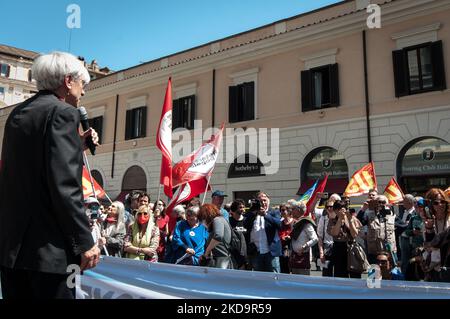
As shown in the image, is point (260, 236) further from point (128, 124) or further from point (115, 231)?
point (128, 124)

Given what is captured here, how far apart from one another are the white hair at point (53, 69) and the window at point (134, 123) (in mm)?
21632

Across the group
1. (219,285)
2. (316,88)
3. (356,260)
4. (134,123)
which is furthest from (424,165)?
(134,123)

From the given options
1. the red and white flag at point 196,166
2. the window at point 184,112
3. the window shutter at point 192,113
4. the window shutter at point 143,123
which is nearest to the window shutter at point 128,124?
the window shutter at point 143,123

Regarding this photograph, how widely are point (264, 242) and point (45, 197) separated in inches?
226

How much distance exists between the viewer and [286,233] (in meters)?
8.57

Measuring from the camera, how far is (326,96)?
17.4 metres

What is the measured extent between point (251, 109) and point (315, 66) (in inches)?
136

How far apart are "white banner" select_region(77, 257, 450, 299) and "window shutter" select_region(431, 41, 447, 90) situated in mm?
13077

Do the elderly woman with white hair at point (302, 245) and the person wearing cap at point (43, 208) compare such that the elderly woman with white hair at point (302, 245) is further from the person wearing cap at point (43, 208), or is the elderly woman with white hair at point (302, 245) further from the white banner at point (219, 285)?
the person wearing cap at point (43, 208)

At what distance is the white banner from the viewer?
3.25 meters

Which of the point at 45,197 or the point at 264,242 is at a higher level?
the point at 45,197

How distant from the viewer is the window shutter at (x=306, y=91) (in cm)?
1755

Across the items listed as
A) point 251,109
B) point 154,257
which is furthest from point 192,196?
point 251,109
